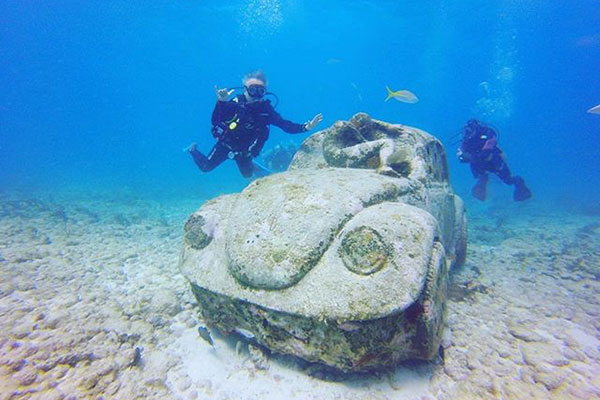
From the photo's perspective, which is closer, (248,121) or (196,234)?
(196,234)

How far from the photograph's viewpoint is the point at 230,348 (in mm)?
3092

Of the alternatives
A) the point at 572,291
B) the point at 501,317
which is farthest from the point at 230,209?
the point at 572,291

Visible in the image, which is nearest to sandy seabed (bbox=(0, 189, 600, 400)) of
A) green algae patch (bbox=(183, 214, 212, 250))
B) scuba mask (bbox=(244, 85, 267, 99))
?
green algae patch (bbox=(183, 214, 212, 250))

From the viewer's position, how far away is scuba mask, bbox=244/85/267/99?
6.47 m

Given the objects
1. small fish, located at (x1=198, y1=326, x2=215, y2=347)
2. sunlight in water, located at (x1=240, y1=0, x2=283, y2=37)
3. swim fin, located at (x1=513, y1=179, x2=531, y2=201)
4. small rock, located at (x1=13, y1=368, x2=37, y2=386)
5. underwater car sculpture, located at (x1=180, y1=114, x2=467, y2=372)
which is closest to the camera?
underwater car sculpture, located at (x1=180, y1=114, x2=467, y2=372)

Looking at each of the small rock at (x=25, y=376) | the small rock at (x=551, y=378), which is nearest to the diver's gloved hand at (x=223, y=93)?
the small rock at (x=25, y=376)

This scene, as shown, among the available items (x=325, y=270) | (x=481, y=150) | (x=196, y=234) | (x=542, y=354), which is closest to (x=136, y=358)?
(x=196, y=234)

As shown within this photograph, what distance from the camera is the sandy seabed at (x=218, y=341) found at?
2.52 meters

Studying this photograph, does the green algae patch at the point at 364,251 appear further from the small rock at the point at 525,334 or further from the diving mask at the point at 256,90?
the diving mask at the point at 256,90

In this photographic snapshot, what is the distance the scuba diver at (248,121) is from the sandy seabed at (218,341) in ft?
10.2

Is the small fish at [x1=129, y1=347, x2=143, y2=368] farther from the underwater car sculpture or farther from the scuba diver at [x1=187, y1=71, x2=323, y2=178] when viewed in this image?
the scuba diver at [x1=187, y1=71, x2=323, y2=178]

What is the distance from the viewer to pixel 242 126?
6.86 meters

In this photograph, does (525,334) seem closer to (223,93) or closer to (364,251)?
(364,251)

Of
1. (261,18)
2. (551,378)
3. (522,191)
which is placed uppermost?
(261,18)
